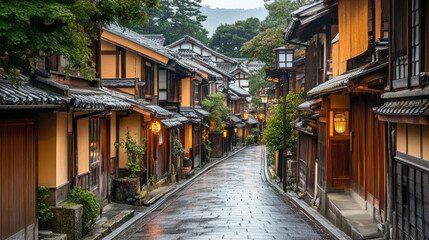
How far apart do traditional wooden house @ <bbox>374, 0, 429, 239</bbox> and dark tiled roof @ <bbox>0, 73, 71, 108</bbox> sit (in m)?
7.27

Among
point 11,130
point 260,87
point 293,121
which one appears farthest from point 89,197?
point 260,87

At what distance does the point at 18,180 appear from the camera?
10.6 meters

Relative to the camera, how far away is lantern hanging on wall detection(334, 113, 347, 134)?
1639 cm

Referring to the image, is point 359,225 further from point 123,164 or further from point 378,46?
point 123,164

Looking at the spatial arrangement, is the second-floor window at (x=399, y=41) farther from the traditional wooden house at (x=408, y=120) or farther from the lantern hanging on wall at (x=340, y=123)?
the lantern hanging on wall at (x=340, y=123)

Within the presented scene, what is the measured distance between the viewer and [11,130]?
10219mm

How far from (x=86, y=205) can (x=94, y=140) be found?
3701mm

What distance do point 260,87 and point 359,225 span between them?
48.5 metres

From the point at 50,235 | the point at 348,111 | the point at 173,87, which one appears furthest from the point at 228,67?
the point at 50,235

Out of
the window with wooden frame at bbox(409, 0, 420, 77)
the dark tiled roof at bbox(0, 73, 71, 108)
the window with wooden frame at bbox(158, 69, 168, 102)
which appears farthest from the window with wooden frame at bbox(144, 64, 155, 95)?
the window with wooden frame at bbox(409, 0, 420, 77)

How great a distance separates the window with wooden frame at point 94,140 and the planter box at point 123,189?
8.89 ft

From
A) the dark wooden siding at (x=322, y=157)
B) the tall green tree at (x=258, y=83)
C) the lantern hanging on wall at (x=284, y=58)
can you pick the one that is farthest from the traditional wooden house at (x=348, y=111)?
the tall green tree at (x=258, y=83)

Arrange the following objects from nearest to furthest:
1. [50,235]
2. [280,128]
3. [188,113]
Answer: [50,235] < [280,128] < [188,113]

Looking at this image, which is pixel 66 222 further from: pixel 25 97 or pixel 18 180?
pixel 25 97
